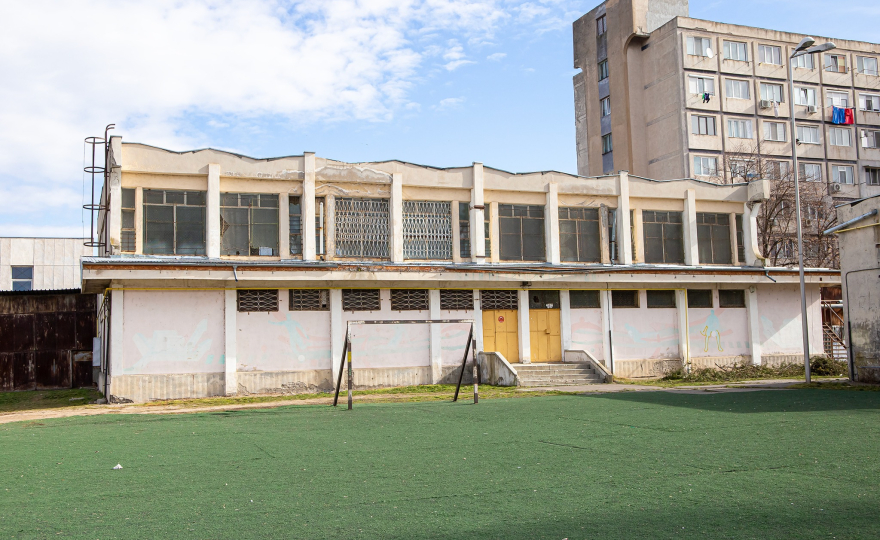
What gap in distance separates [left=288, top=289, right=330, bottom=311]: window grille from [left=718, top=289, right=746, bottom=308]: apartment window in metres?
15.7

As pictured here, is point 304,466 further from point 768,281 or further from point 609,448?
point 768,281

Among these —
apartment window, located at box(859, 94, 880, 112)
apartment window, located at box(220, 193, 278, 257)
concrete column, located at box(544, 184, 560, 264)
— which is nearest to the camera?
apartment window, located at box(220, 193, 278, 257)

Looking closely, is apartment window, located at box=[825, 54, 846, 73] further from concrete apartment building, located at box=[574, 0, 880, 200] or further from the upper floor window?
the upper floor window

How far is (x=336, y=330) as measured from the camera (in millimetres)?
23766

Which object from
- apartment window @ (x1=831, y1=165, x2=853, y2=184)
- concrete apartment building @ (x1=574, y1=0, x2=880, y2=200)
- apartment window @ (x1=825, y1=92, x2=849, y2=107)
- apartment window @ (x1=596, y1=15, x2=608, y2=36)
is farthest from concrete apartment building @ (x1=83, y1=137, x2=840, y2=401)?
apartment window @ (x1=825, y1=92, x2=849, y2=107)

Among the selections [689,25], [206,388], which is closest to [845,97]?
[689,25]

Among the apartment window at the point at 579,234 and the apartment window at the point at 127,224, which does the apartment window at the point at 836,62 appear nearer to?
the apartment window at the point at 579,234

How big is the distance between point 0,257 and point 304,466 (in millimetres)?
47795

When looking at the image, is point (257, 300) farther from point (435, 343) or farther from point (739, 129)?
point (739, 129)

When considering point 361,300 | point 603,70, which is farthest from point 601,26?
point 361,300

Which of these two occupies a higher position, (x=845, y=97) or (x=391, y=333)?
(x=845, y=97)

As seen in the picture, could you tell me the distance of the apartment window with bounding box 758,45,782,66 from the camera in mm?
51969

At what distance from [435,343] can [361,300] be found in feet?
9.74

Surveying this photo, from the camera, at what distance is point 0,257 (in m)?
48.4
